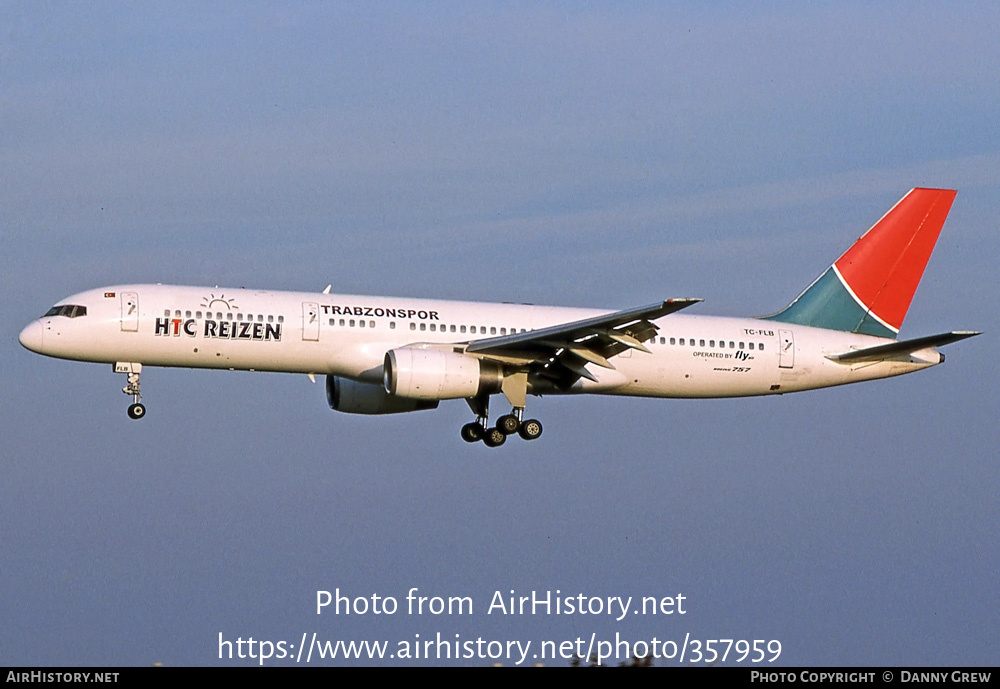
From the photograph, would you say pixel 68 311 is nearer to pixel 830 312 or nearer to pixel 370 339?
pixel 370 339

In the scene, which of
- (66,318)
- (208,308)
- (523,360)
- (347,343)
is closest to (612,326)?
(523,360)

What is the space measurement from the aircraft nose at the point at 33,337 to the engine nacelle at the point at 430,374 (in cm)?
1002

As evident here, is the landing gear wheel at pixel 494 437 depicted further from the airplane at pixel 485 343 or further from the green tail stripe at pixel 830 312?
the green tail stripe at pixel 830 312

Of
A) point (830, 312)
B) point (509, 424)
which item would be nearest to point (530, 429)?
point (509, 424)

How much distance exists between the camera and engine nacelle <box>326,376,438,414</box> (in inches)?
2195

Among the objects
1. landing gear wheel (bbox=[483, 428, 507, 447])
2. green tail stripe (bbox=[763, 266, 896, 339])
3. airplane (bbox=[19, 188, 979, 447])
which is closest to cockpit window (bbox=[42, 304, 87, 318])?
airplane (bbox=[19, 188, 979, 447])

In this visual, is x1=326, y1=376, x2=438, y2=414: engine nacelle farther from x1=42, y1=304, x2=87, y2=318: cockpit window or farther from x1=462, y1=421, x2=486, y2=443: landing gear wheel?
x1=42, y1=304, x2=87, y2=318: cockpit window

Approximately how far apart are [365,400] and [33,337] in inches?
426

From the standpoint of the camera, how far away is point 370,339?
51.8m

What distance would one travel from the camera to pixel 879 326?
58.3m

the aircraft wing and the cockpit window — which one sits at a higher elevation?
the cockpit window

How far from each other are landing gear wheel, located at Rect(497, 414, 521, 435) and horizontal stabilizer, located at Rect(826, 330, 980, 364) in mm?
10453

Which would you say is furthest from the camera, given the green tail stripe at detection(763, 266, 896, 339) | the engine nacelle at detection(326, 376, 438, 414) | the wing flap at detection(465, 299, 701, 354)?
the green tail stripe at detection(763, 266, 896, 339)
